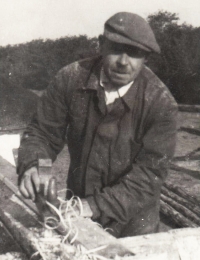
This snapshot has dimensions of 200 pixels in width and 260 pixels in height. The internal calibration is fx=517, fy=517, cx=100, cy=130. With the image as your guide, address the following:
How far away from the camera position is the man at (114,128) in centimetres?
333

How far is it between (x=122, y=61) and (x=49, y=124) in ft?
2.36

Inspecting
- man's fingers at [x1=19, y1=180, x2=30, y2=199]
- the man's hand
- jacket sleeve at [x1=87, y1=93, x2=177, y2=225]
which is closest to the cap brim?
jacket sleeve at [x1=87, y1=93, x2=177, y2=225]

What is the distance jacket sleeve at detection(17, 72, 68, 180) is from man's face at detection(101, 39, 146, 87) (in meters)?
0.37

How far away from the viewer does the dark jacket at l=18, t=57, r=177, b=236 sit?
339 centimetres

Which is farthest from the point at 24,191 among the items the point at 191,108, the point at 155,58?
the point at 155,58

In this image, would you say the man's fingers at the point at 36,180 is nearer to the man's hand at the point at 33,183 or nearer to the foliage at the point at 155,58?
the man's hand at the point at 33,183

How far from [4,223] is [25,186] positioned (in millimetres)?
1196

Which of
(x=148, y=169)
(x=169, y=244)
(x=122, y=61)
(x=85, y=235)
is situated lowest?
(x=169, y=244)

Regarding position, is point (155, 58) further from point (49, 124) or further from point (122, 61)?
point (122, 61)

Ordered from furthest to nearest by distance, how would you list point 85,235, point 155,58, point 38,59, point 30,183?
point 38,59, point 155,58, point 30,183, point 85,235

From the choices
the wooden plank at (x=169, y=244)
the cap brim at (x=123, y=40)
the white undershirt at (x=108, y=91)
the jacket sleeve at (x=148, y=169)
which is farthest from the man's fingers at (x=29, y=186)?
the cap brim at (x=123, y=40)

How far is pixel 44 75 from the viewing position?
16203 millimetres

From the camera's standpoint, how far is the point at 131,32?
332cm

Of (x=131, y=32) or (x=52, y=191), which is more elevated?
(x=131, y=32)
